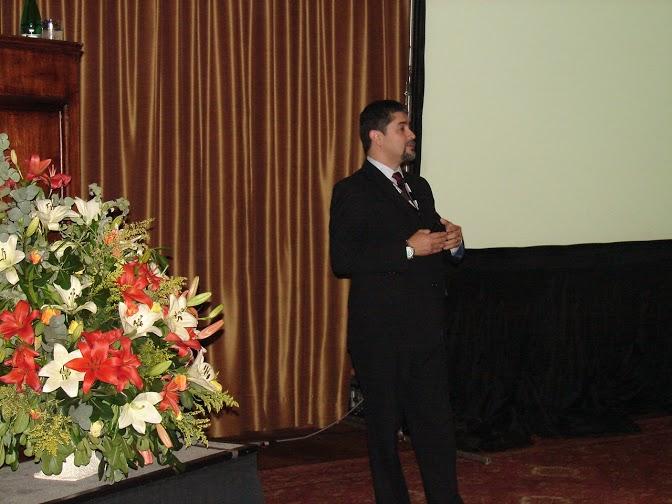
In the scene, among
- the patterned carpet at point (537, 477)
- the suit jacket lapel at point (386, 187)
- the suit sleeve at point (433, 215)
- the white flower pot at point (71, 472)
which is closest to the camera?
the white flower pot at point (71, 472)

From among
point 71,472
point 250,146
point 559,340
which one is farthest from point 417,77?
point 71,472

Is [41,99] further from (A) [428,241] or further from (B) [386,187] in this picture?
(A) [428,241]

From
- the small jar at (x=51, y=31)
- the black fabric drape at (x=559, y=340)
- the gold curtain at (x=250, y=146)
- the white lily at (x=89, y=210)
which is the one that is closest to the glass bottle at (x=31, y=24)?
the small jar at (x=51, y=31)

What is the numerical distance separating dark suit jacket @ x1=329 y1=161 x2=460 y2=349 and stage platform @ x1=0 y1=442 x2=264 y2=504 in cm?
191

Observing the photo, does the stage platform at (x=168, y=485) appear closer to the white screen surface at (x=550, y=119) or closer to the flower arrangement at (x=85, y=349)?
the flower arrangement at (x=85, y=349)

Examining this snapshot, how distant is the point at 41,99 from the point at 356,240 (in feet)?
4.12

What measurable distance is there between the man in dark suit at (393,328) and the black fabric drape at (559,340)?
160cm

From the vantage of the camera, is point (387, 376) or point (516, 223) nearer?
point (387, 376)

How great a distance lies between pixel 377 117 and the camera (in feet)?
13.1

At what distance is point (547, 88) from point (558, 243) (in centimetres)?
92

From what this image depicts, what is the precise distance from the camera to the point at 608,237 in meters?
6.33

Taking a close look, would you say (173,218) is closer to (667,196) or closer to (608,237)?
(608,237)

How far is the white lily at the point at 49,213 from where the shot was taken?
6.15 feet

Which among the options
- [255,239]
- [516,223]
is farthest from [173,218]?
[516,223]
